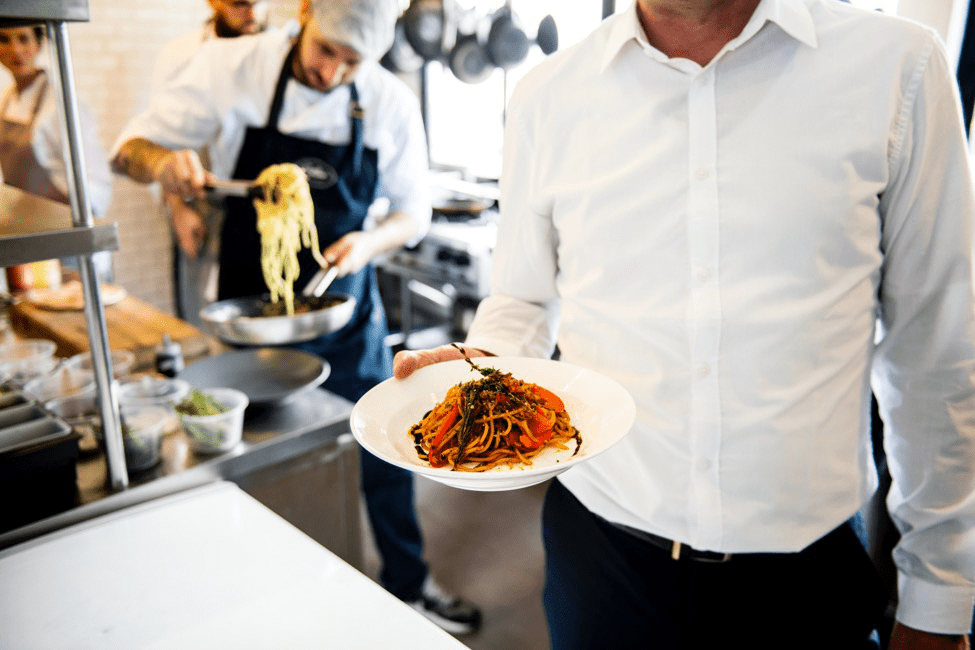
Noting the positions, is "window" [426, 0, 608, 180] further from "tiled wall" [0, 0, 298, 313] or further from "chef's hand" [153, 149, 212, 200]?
"chef's hand" [153, 149, 212, 200]

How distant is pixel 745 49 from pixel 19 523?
148cm

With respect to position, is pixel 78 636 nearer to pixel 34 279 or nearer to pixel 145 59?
pixel 34 279

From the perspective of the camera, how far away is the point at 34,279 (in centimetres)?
237

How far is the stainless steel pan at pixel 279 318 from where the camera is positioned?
6.19 ft

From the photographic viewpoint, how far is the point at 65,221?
1234 millimetres

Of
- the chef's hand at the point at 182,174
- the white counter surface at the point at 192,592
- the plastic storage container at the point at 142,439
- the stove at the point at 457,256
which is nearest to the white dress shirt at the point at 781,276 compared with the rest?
the white counter surface at the point at 192,592

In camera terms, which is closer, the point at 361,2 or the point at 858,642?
the point at 858,642

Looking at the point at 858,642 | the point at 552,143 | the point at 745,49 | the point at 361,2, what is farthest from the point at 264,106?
the point at 858,642

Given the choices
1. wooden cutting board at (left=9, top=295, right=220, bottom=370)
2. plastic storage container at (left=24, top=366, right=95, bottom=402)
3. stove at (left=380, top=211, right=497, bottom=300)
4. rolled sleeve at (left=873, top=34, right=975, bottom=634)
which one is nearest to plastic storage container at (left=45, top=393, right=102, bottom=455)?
plastic storage container at (left=24, top=366, right=95, bottom=402)

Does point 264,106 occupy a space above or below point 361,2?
below

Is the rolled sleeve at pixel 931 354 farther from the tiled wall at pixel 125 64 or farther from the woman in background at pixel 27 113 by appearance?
the tiled wall at pixel 125 64

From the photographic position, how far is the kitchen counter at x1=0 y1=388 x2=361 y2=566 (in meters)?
1.48

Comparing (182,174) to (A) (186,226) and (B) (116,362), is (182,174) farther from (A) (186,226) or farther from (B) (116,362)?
(B) (116,362)

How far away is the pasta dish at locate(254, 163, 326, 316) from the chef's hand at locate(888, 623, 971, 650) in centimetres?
189
